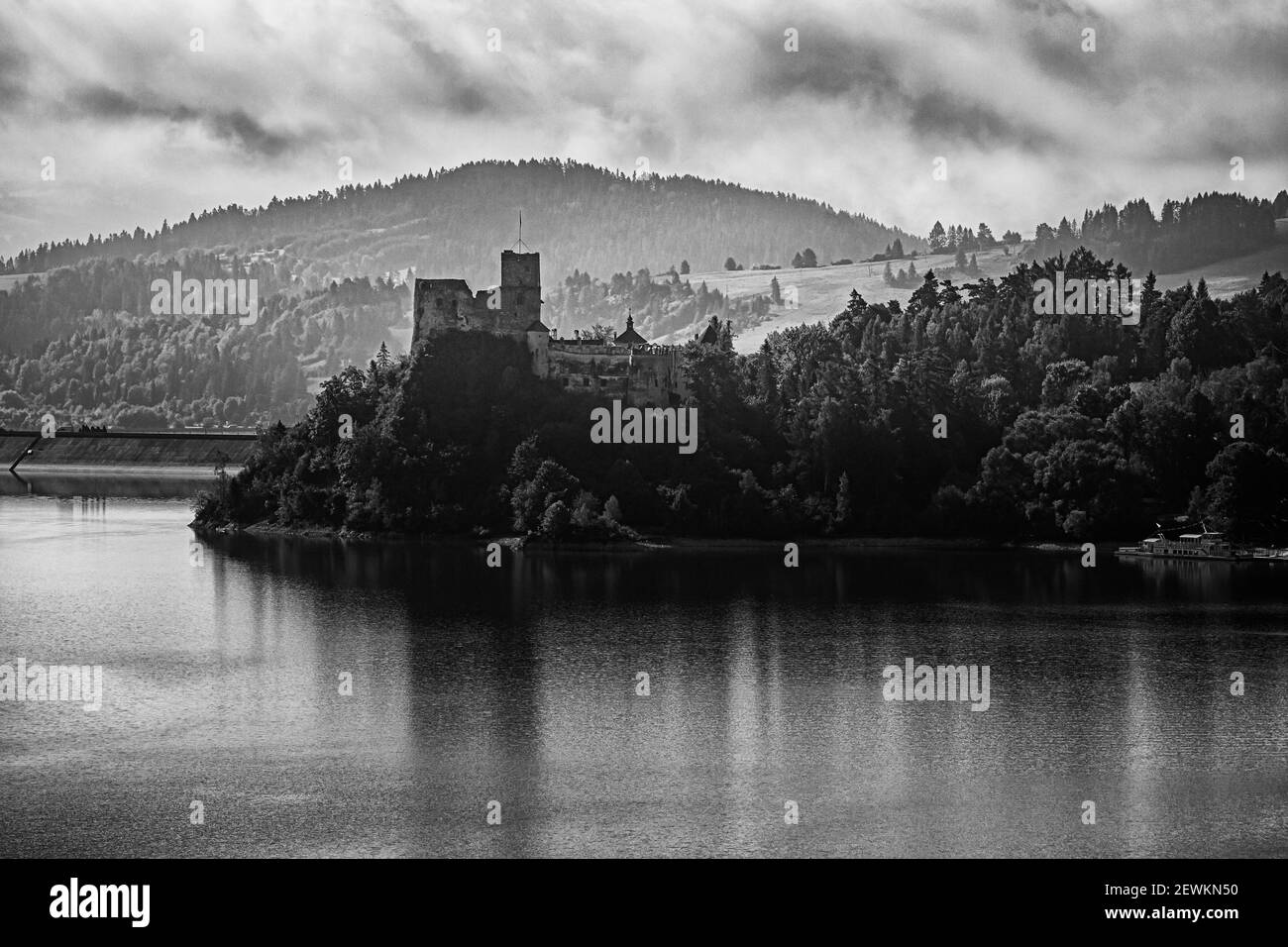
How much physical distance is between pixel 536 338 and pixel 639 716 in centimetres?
5269

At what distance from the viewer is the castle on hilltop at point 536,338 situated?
325 ft

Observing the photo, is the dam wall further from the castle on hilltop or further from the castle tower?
the castle tower

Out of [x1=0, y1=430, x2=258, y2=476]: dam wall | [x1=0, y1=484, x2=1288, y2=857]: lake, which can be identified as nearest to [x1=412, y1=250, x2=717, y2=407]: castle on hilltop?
[x1=0, y1=484, x2=1288, y2=857]: lake

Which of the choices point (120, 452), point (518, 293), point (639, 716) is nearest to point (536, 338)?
point (518, 293)

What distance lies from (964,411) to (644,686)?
54172 millimetres

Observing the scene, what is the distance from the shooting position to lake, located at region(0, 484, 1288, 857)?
3906 cm

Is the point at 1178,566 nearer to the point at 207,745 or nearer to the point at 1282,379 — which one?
the point at 1282,379

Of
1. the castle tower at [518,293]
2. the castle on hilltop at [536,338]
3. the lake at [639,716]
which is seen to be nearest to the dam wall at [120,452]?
the castle on hilltop at [536,338]

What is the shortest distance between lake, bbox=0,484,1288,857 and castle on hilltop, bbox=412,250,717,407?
21038mm

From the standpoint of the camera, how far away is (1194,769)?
43781mm

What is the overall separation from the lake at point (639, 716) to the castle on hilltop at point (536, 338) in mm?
21038

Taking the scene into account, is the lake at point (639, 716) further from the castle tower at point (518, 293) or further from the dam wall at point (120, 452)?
the dam wall at point (120, 452)
